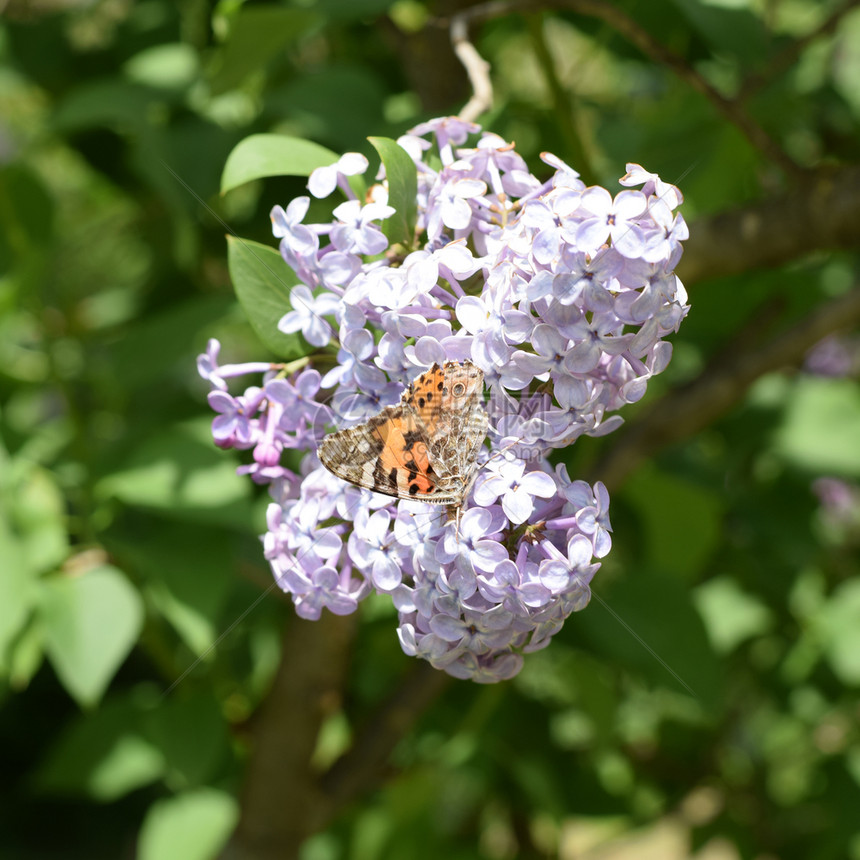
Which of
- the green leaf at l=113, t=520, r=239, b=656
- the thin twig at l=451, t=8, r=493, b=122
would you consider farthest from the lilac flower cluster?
the green leaf at l=113, t=520, r=239, b=656

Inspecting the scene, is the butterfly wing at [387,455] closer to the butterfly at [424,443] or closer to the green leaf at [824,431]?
the butterfly at [424,443]

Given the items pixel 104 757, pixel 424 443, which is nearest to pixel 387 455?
pixel 424 443

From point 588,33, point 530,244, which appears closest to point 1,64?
point 588,33

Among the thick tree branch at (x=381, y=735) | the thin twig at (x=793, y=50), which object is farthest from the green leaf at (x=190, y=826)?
the thin twig at (x=793, y=50)

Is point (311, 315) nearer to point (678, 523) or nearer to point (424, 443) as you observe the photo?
point (424, 443)

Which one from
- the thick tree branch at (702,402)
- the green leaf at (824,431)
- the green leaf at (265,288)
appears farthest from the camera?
the green leaf at (824,431)

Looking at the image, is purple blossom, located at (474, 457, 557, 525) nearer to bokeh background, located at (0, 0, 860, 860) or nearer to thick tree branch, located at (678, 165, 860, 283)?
bokeh background, located at (0, 0, 860, 860)
